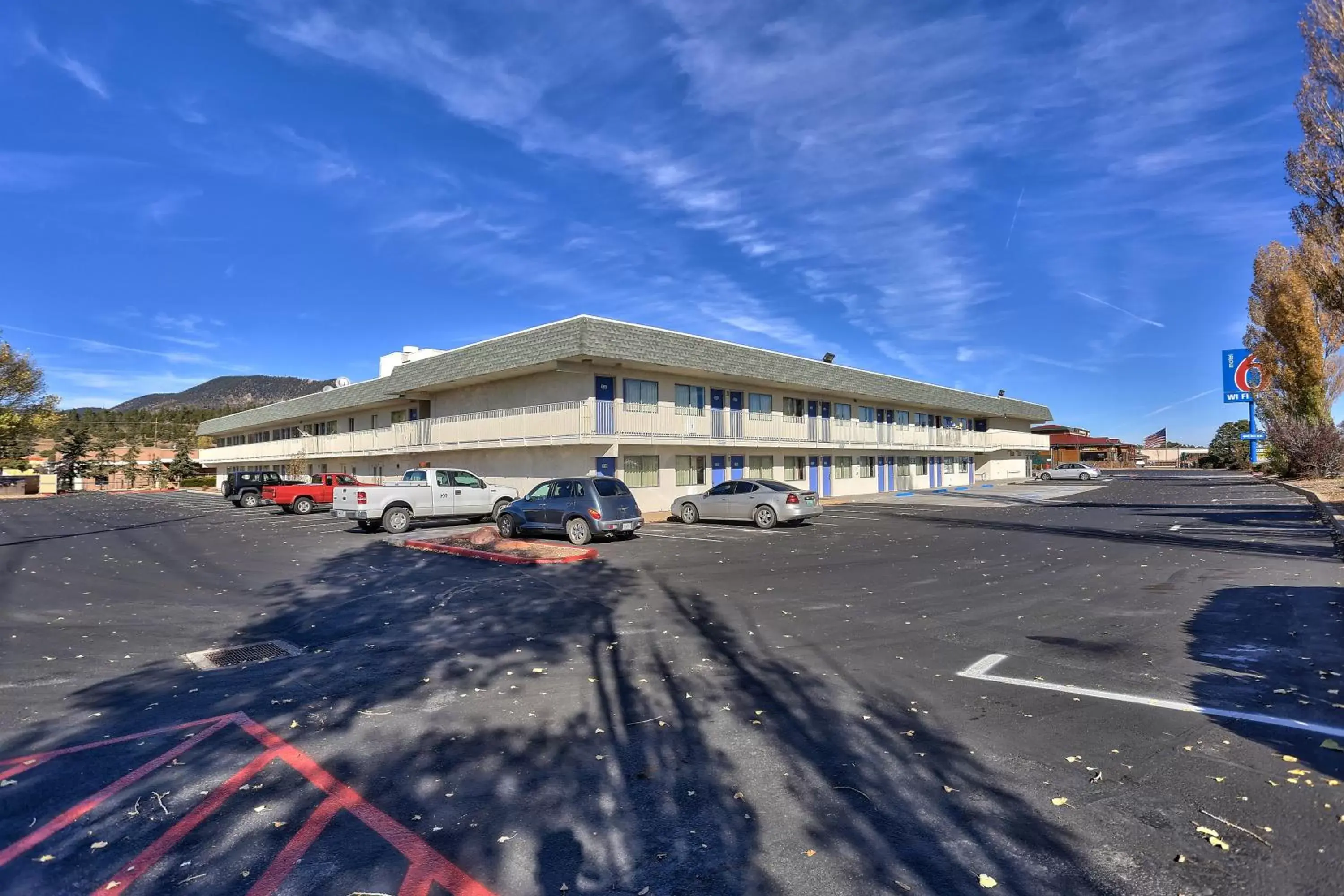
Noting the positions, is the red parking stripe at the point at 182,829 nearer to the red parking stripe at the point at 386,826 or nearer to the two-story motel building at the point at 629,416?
the red parking stripe at the point at 386,826

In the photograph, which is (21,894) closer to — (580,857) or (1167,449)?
(580,857)

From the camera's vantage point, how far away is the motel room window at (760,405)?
2853 centimetres

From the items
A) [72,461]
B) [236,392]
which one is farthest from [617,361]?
[236,392]

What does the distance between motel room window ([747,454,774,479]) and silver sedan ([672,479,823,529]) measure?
6.96 m

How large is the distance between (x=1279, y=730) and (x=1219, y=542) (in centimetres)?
1334

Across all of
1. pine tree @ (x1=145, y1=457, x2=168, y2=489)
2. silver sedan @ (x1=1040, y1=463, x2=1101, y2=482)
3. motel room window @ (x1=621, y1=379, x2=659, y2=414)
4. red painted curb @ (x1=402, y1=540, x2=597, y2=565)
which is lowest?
red painted curb @ (x1=402, y1=540, x2=597, y2=565)

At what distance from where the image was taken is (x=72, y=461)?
198 ft

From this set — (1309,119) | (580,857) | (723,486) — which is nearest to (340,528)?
(723,486)

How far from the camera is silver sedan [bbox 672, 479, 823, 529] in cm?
2058

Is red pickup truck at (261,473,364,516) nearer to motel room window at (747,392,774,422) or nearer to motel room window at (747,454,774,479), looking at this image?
motel room window at (747,454,774,479)

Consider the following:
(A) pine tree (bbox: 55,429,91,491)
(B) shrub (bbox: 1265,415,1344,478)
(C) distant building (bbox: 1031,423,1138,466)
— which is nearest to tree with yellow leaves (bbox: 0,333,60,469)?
(A) pine tree (bbox: 55,429,91,491)

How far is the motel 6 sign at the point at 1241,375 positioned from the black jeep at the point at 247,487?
56.6 metres

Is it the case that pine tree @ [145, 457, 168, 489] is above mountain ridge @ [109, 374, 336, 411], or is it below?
below

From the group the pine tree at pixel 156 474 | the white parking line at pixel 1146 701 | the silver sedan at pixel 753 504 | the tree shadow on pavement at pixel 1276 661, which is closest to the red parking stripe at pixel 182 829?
the white parking line at pixel 1146 701
